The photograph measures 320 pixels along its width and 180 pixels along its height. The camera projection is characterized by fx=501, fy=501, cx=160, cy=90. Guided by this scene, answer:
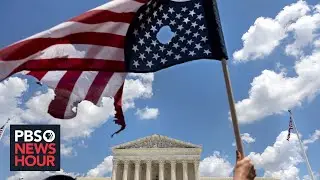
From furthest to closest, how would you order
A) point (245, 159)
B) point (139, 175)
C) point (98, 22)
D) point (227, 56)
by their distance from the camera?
point (139, 175) → point (98, 22) → point (227, 56) → point (245, 159)

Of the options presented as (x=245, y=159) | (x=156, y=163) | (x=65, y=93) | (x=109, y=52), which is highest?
(x=156, y=163)

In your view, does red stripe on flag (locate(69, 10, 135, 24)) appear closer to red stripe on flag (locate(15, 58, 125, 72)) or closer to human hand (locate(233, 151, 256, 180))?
red stripe on flag (locate(15, 58, 125, 72))

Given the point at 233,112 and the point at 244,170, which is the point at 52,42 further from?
the point at 244,170

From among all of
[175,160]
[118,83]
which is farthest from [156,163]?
[118,83]

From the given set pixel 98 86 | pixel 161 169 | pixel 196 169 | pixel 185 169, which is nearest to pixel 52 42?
pixel 98 86

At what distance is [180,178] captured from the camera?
77.6 metres

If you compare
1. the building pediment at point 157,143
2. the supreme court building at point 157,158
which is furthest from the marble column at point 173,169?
the building pediment at point 157,143

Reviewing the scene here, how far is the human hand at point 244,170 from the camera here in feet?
13.3

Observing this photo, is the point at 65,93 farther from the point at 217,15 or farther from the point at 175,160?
the point at 175,160

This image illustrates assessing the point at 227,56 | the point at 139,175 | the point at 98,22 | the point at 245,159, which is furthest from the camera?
the point at 139,175

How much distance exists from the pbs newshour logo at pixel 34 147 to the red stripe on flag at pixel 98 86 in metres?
21.1

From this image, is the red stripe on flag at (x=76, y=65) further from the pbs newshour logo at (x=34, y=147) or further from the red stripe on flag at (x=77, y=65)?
the pbs newshour logo at (x=34, y=147)

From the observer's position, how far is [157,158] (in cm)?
7738

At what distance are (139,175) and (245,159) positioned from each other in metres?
73.0
